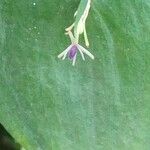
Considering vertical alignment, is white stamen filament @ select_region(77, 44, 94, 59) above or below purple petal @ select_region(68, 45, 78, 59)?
below

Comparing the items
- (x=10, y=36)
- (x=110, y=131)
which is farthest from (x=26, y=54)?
(x=110, y=131)

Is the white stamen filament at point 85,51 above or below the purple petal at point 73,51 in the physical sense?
below

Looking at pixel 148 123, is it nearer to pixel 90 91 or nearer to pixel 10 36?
pixel 90 91

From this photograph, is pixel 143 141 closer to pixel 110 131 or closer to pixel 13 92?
pixel 110 131

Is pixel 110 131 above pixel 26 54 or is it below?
below

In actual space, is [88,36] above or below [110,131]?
above
